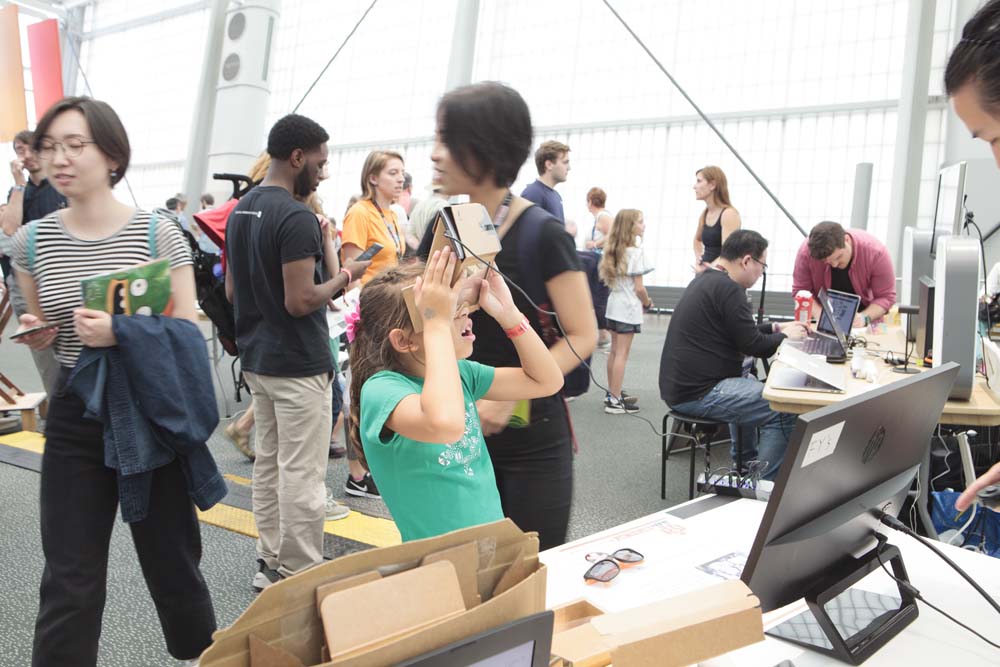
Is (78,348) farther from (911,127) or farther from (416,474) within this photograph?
(911,127)

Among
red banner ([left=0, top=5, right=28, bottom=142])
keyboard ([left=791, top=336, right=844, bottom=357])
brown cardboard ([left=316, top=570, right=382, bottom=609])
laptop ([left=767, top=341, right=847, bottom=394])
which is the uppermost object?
red banner ([left=0, top=5, right=28, bottom=142])

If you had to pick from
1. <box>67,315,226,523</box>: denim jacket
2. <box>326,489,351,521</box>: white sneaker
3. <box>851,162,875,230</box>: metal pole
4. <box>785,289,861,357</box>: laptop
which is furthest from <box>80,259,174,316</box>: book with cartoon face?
<box>851,162,875,230</box>: metal pole

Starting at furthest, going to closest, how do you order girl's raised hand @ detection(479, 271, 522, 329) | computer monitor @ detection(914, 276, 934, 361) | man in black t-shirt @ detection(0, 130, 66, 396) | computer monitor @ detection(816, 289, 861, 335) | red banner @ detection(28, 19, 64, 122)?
red banner @ detection(28, 19, 64, 122)
computer monitor @ detection(816, 289, 861, 335)
man in black t-shirt @ detection(0, 130, 66, 396)
computer monitor @ detection(914, 276, 934, 361)
girl's raised hand @ detection(479, 271, 522, 329)

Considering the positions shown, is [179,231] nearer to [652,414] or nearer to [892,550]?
[892,550]

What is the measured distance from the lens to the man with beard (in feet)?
7.26

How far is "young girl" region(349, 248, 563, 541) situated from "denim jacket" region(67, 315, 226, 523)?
0.44 meters

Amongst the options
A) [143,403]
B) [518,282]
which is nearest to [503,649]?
[518,282]

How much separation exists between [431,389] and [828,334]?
10.4 ft

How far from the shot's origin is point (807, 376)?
279cm

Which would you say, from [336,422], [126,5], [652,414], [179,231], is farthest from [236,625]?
[126,5]

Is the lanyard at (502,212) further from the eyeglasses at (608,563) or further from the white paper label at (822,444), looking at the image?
the white paper label at (822,444)

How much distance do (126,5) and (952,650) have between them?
17.9 metres

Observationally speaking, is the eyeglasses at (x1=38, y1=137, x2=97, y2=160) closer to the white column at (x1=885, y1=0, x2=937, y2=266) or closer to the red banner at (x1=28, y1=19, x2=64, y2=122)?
the red banner at (x1=28, y1=19, x2=64, y2=122)

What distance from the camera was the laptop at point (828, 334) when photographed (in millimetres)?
3305
